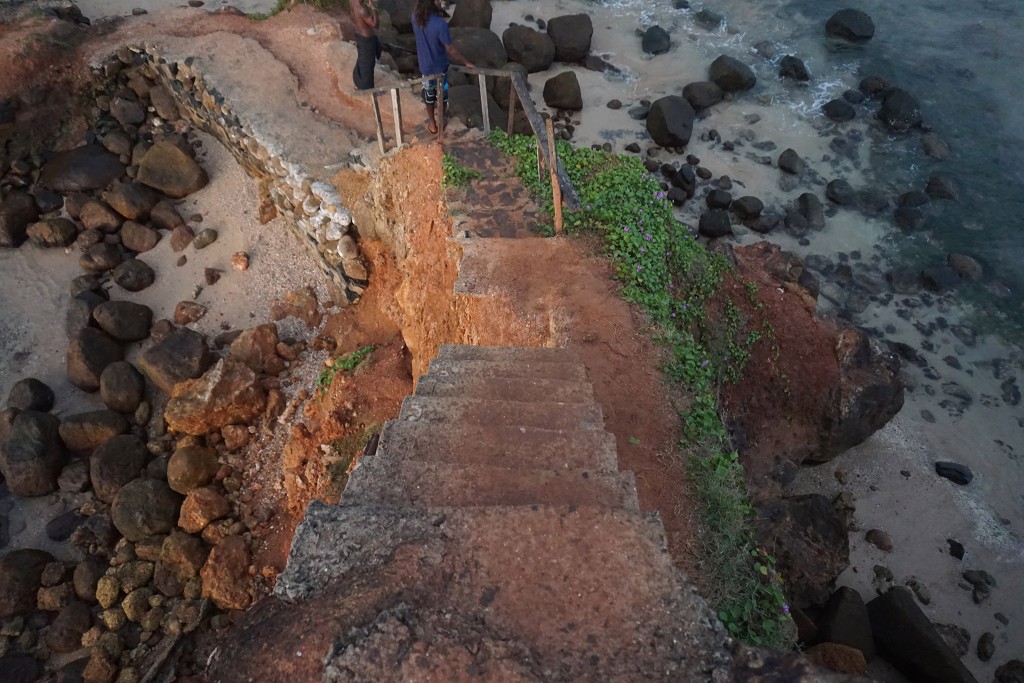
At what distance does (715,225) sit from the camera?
535 inches

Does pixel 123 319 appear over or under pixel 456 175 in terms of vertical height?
under

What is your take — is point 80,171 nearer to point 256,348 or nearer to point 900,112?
point 256,348

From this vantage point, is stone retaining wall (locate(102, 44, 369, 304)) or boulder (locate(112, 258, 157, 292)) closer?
stone retaining wall (locate(102, 44, 369, 304))

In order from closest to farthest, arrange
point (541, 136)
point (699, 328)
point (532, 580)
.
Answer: point (532, 580)
point (541, 136)
point (699, 328)

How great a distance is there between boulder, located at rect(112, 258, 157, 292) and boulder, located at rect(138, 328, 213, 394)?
70.2 inches

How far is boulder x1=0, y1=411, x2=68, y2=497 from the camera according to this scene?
33.1 feet

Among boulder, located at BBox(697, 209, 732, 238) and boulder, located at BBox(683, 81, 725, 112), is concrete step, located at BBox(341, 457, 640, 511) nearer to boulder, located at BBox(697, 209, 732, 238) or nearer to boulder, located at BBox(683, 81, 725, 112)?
boulder, located at BBox(697, 209, 732, 238)

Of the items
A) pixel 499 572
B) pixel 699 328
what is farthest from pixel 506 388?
pixel 699 328

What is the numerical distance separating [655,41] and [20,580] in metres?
18.3

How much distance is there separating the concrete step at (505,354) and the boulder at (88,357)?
834 cm

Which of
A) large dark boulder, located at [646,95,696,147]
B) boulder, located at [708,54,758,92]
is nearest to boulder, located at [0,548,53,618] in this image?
large dark boulder, located at [646,95,696,147]

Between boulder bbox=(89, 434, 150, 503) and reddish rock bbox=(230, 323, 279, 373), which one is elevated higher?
reddish rock bbox=(230, 323, 279, 373)

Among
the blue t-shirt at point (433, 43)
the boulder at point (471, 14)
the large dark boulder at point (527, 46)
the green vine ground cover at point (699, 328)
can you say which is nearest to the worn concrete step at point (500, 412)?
the green vine ground cover at point (699, 328)

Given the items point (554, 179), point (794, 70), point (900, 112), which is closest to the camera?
point (554, 179)
